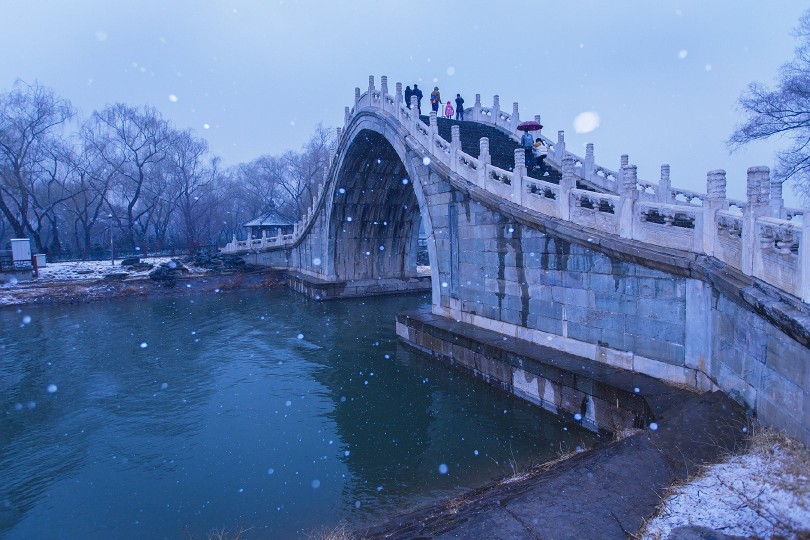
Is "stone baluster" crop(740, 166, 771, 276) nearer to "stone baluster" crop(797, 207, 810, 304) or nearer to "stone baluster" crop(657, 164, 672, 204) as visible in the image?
"stone baluster" crop(797, 207, 810, 304)

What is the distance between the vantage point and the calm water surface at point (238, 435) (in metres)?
6.62

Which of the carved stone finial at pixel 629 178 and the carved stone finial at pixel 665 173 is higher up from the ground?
the carved stone finial at pixel 665 173

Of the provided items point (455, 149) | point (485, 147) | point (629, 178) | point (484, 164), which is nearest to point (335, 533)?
point (629, 178)

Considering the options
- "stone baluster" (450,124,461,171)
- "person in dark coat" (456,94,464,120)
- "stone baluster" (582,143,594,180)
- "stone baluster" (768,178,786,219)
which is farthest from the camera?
"person in dark coat" (456,94,464,120)

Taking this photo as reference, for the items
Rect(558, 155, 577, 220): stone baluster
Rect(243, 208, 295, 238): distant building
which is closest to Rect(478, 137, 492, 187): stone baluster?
Rect(558, 155, 577, 220): stone baluster

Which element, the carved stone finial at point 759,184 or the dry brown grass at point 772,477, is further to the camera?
the carved stone finial at point 759,184

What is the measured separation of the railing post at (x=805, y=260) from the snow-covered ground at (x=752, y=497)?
1.32 meters

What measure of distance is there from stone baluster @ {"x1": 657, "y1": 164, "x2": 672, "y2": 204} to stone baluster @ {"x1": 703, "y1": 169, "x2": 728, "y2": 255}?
3.80m

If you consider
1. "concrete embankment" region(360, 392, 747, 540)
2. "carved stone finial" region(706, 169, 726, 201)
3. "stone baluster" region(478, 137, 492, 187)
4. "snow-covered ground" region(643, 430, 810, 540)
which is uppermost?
"stone baluster" region(478, 137, 492, 187)

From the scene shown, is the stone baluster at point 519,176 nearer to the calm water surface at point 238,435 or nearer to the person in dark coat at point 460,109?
the calm water surface at point 238,435

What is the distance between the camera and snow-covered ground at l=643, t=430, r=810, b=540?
3.16 metres

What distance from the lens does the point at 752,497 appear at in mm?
3570

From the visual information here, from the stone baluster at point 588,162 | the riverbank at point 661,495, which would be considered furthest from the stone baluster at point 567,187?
the stone baluster at point 588,162

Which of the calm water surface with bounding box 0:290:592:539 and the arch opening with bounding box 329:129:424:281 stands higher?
the arch opening with bounding box 329:129:424:281
